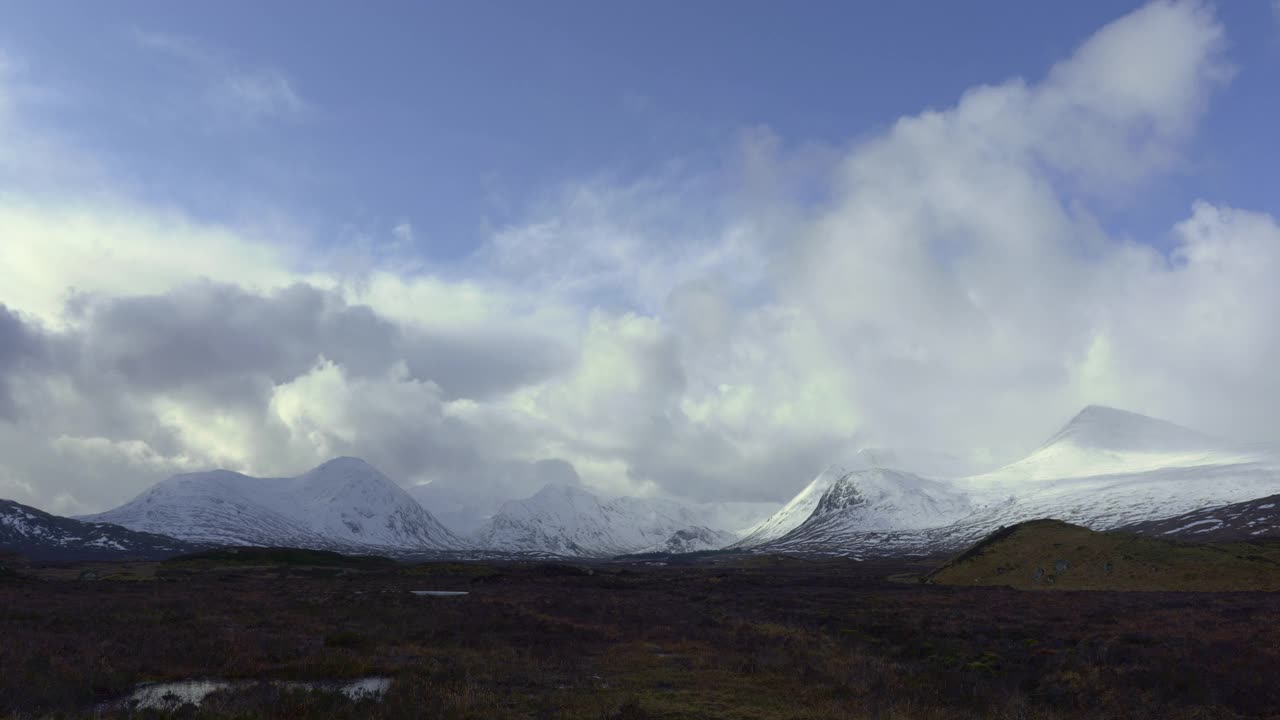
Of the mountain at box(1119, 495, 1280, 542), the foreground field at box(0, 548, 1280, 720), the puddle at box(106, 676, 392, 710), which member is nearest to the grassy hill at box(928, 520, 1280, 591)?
the foreground field at box(0, 548, 1280, 720)

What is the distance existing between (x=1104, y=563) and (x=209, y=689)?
74006 millimetres

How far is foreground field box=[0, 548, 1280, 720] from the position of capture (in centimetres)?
1745

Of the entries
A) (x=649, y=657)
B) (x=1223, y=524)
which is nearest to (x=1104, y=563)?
(x=649, y=657)

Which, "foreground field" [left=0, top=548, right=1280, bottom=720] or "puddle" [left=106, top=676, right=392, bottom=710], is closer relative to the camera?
"puddle" [left=106, top=676, right=392, bottom=710]

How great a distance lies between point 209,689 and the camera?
18.4 meters

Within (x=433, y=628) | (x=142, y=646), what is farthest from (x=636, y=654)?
(x=142, y=646)

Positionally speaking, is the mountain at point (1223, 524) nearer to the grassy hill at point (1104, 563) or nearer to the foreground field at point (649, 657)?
the grassy hill at point (1104, 563)

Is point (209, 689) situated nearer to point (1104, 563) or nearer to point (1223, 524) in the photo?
point (1104, 563)

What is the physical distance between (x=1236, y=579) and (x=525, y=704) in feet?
221

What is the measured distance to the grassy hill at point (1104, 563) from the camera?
59.6m

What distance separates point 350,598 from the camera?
150ft

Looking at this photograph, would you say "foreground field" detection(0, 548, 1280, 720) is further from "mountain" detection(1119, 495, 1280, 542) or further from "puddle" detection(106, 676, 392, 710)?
"mountain" detection(1119, 495, 1280, 542)

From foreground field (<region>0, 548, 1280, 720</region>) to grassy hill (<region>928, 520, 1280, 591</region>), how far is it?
17.0 metres

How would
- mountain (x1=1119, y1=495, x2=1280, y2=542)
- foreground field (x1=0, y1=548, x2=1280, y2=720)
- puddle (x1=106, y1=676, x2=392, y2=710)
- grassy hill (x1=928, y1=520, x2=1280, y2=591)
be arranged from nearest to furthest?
1. puddle (x1=106, y1=676, x2=392, y2=710)
2. foreground field (x1=0, y1=548, x2=1280, y2=720)
3. grassy hill (x1=928, y1=520, x2=1280, y2=591)
4. mountain (x1=1119, y1=495, x2=1280, y2=542)
